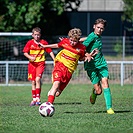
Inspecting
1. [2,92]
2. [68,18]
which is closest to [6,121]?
[2,92]

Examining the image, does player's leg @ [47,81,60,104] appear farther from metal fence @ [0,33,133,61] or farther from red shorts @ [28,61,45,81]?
metal fence @ [0,33,133,61]

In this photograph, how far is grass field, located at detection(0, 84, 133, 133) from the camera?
9328 mm

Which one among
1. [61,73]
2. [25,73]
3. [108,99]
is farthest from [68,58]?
[25,73]

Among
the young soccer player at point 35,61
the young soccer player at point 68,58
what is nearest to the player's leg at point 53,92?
the young soccer player at point 68,58

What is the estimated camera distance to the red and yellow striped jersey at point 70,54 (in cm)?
1170

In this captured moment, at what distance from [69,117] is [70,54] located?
1.37 meters

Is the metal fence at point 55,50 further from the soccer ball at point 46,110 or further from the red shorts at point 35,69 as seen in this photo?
the soccer ball at point 46,110

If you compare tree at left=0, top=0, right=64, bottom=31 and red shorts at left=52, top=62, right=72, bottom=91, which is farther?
tree at left=0, top=0, right=64, bottom=31

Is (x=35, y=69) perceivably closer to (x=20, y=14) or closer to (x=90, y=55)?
(x=90, y=55)

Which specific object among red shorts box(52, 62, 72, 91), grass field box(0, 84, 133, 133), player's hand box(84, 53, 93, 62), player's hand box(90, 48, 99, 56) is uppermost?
player's hand box(90, 48, 99, 56)

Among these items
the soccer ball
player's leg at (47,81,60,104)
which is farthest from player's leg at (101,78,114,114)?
the soccer ball

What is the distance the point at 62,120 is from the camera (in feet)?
34.0

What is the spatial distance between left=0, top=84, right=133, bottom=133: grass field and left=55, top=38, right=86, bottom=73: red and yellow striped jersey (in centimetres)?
98

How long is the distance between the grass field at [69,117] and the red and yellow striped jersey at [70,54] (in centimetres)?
98
